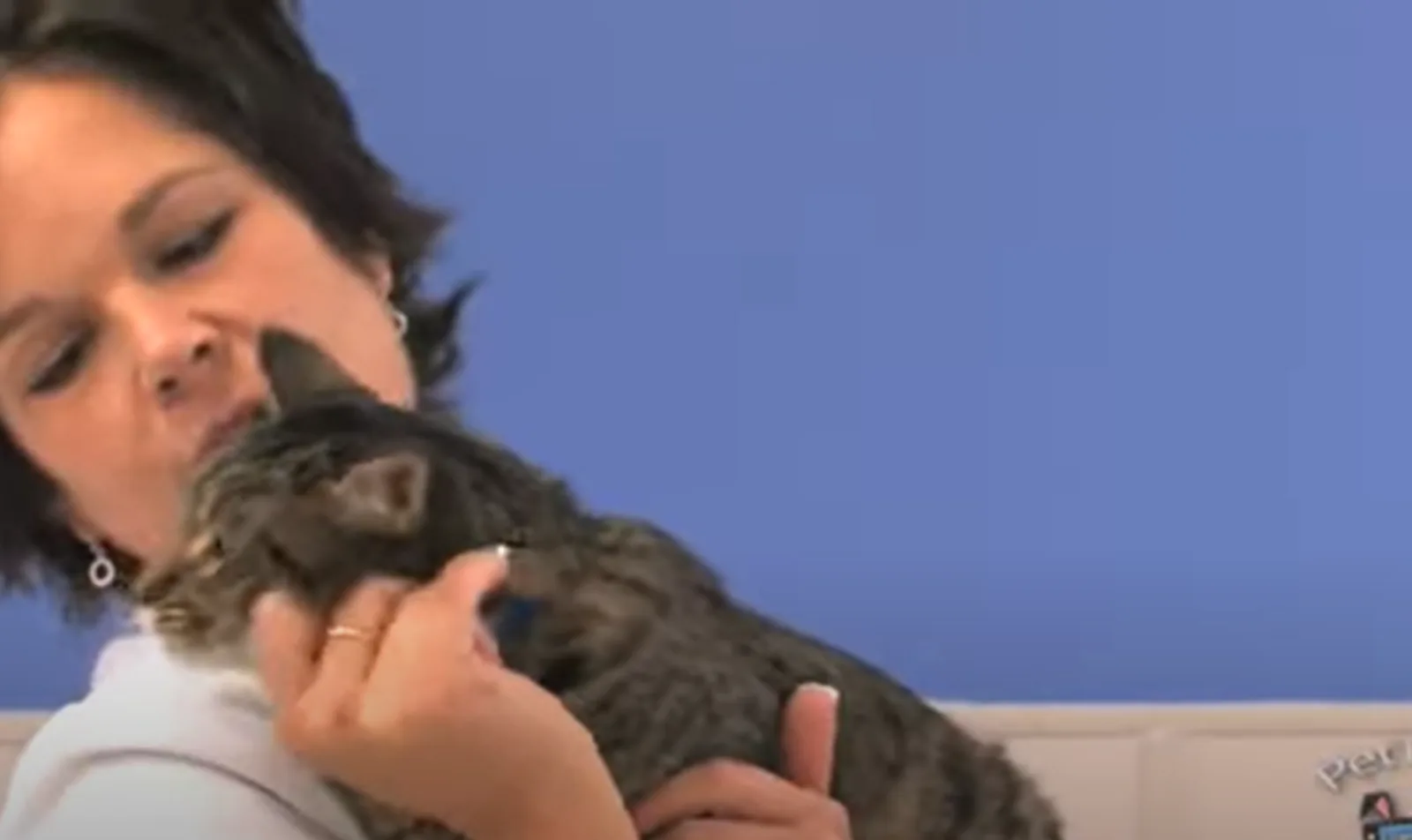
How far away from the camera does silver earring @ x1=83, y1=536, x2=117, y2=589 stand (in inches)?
38.2

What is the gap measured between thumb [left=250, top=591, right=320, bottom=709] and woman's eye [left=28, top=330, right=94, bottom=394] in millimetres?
258

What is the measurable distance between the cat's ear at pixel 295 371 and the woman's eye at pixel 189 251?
56mm

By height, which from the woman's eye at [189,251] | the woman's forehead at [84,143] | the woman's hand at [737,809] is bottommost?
the woman's hand at [737,809]

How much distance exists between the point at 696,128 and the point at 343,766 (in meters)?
0.83

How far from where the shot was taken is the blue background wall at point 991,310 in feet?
4.41

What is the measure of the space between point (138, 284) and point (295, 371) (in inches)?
3.6

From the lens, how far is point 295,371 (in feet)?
2.57

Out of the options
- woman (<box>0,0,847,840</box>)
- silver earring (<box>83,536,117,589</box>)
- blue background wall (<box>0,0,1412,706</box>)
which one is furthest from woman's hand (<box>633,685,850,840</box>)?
blue background wall (<box>0,0,1412,706</box>)

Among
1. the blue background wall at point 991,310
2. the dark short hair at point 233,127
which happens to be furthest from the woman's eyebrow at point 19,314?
the blue background wall at point 991,310

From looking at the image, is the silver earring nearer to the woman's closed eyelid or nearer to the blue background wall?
the woman's closed eyelid

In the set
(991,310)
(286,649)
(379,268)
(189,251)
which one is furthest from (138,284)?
(991,310)

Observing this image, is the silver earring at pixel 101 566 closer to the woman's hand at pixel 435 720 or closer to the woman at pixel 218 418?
the woman at pixel 218 418

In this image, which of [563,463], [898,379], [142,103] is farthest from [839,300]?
[142,103]

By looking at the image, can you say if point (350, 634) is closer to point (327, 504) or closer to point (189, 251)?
point (327, 504)
